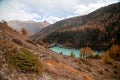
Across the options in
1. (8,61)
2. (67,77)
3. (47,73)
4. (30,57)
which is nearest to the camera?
(8,61)

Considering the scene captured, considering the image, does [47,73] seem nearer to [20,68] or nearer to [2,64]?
[20,68]

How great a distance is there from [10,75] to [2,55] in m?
3.69

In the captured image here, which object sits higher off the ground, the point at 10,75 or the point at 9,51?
the point at 9,51

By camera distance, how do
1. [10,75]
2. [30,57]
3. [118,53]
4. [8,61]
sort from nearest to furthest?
[10,75] → [8,61] → [30,57] → [118,53]

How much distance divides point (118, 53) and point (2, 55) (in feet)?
440

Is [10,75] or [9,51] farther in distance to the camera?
[9,51]

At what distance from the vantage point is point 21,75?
20.4 metres

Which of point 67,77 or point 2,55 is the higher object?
point 2,55

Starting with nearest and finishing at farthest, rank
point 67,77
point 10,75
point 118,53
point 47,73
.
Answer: point 10,75
point 47,73
point 67,77
point 118,53

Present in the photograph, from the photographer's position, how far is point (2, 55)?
21.5m

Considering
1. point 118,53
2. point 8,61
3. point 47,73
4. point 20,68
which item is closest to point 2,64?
point 8,61

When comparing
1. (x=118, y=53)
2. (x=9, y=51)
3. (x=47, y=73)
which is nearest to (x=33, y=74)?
(x=47, y=73)

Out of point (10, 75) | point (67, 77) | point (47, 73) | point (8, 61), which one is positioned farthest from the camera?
point (67, 77)

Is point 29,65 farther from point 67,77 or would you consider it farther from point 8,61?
point 67,77
